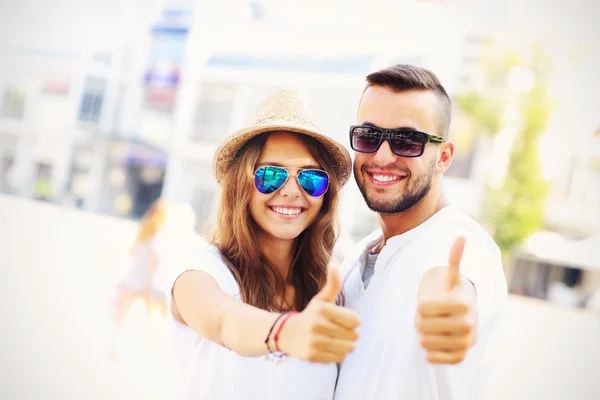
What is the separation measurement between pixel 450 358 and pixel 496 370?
7.73 m

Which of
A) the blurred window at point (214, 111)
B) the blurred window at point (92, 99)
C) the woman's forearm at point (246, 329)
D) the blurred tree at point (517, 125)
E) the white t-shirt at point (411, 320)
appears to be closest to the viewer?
the woman's forearm at point (246, 329)

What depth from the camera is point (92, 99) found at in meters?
21.9

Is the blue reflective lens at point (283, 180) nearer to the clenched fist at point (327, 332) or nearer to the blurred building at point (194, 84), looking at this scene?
the clenched fist at point (327, 332)

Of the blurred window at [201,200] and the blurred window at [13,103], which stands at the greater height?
the blurred window at [13,103]

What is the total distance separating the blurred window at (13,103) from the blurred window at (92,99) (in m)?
3.35

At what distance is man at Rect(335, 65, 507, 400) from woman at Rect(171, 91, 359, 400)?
0.47 feet

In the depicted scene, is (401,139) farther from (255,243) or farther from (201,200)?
(201,200)

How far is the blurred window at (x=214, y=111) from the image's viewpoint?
61.5ft

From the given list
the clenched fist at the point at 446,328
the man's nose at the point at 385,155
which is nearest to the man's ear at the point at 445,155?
the man's nose at the point at 385,155

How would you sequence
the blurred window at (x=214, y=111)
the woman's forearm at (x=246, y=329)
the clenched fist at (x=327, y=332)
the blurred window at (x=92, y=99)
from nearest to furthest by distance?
1. the clenched fist at (x=327, y=332)
2. the woman's forearm at (x=246, y=329)
3. the blurred window at (x=214, y=111)
4. the blurred window at (x=92, y=99)

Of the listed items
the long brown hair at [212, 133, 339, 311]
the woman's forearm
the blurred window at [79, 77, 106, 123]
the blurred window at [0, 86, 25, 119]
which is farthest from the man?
the blurred window at [0, 86, 25, 119]

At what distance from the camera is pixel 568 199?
47.7 feet

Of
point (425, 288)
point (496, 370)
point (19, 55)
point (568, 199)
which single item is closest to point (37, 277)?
point (496, 370)

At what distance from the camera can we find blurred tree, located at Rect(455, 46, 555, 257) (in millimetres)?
13484
